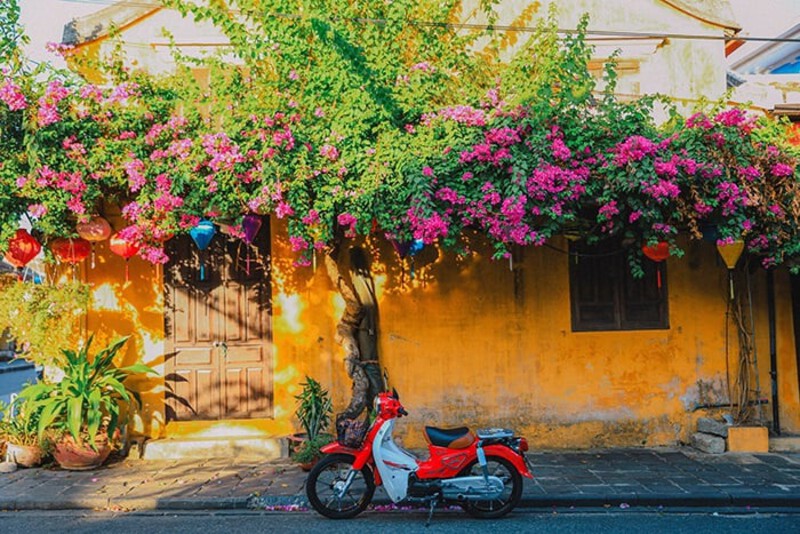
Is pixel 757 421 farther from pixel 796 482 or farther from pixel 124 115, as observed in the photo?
pixel 124 115

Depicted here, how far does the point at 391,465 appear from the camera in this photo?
282 inches

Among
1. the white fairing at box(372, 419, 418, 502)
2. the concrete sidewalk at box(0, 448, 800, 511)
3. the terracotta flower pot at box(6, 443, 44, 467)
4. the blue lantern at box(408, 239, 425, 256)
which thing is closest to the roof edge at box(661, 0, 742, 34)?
the blue lantern at box(408, 239, 425, 256)

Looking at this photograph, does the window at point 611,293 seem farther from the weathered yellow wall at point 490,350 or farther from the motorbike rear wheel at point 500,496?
the motorbike rear wheel at point 500,496

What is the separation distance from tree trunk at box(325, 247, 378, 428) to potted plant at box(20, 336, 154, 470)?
9.03 feet

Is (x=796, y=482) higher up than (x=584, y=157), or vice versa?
(x=584, y=157)

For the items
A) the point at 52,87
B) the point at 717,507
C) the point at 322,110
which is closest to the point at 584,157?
the point at 322,110

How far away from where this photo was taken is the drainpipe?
10.4 m

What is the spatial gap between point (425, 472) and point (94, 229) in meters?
5.46

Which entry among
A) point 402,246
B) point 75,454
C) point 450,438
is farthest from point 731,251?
point 75,454

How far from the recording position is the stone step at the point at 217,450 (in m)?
9.80

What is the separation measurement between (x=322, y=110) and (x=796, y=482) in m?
7.31

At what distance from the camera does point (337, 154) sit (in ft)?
27.9

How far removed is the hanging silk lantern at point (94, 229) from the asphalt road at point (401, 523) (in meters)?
3.52

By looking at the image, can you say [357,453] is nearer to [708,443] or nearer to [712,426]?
[708,443]
